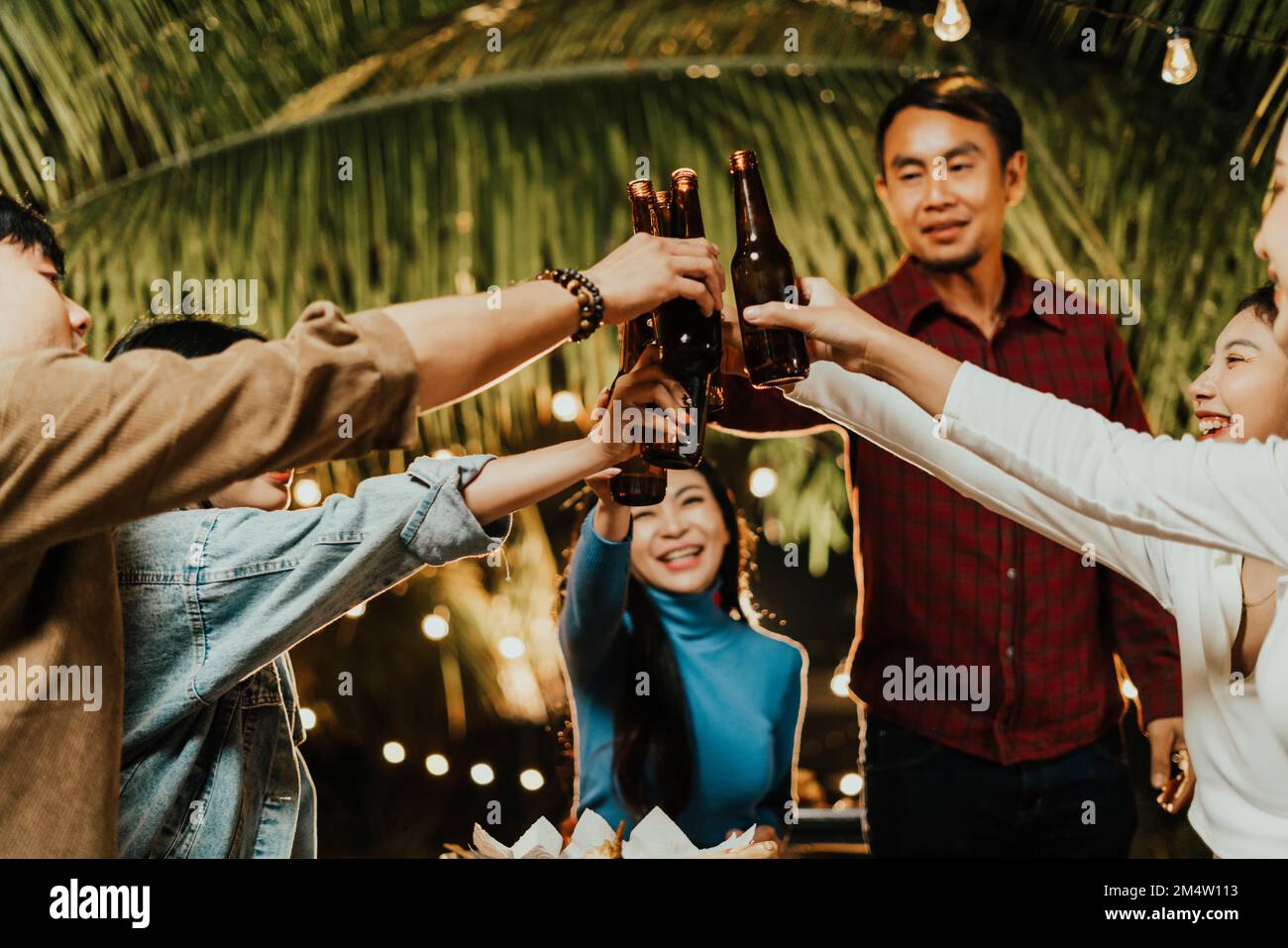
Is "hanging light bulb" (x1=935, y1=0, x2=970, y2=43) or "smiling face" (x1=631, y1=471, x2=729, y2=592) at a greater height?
"hanging light bulb" (x1=935, y1=0, x2=970, y2=43)

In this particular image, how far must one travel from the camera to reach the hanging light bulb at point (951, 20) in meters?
2.54

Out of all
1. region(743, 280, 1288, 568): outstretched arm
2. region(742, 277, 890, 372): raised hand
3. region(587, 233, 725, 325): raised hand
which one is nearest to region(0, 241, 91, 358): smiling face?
region(587, 233, 725, 325): raised hand

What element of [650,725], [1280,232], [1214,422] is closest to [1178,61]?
[1214,422]

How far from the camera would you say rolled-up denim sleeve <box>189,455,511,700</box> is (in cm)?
144

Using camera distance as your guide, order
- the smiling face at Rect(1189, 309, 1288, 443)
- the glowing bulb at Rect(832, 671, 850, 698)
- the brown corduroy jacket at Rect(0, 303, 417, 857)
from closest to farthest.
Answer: the brown corduroy jacket at Rect(0, 303, 417, 857) < the smiling face at Rect(1189, 309, 1288, 443) < the glowing bulb at Rect(832, 671, 850, 698)

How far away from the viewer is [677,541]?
2.82m

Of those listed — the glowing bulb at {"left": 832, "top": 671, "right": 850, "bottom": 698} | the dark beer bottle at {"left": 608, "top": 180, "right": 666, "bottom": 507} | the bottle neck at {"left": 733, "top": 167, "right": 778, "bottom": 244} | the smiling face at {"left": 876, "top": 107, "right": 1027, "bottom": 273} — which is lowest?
the glowing bulb at {"left": 832, "top": 671, "right": 850, "bottom": 698}

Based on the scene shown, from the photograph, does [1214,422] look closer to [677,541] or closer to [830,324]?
[830,324]

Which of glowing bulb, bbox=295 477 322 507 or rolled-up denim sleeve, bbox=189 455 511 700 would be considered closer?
rolled-up denim sleeve, bbox=189 455 511 700

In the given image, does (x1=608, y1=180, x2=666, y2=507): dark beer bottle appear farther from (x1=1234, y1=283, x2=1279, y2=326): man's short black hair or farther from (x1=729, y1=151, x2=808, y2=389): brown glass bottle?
(x1=1234, y1=283, x2=1279, y2=326): man's short black hair

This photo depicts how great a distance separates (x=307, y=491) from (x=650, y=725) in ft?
3.48

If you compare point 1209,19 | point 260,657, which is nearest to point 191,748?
point 260,657

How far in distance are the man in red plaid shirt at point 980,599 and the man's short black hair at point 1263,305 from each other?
334 mm
